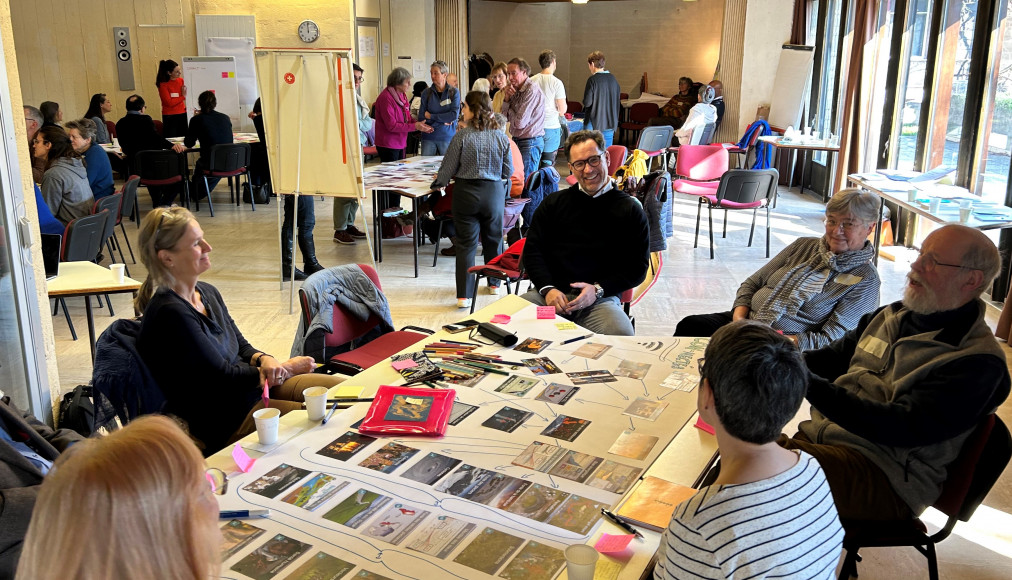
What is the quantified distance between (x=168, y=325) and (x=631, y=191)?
362 centimetres

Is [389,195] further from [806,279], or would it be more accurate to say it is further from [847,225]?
[847,225]

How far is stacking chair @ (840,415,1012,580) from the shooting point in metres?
2.16

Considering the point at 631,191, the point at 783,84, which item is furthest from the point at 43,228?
the point at 783,84

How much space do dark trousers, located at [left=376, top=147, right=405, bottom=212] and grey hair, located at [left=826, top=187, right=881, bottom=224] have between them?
12.5 feet

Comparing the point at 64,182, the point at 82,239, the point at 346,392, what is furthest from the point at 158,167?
the point at 346,392

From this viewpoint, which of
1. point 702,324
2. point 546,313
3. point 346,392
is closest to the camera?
point 346,392

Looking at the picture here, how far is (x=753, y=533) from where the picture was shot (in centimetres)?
143

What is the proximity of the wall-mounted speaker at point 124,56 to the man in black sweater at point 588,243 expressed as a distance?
9.92 meters

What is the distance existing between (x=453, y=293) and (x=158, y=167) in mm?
4090

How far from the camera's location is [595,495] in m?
1.95

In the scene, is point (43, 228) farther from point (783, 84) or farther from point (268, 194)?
point (783, 84)

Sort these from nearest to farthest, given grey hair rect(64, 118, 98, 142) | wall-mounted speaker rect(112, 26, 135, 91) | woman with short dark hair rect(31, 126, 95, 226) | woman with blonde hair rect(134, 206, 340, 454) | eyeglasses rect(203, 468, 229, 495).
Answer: eyeglasses rect(203, 468, 229, 495)
woman with blonde hair rect(134, 206, 340, 454)
woman with short dark hair rect(31, 126, 95, 226)
grey hair rect(64, 118, 98, 142)
wall-mounted speaker rect(112, 26, 135, 91)

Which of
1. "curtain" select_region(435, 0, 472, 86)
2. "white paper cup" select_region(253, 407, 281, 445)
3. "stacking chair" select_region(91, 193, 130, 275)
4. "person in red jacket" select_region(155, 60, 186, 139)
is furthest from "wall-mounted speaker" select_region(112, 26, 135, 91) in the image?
"white paper cup" select_region(253, 407, 281, 445)

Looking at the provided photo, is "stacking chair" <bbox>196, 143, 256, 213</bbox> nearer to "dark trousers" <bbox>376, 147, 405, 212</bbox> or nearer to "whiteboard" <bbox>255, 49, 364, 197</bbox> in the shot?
"dark trousers" <bbox>376, 147, 405, 212</bbox>
